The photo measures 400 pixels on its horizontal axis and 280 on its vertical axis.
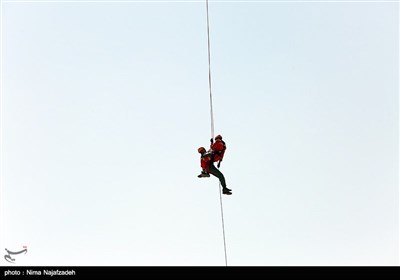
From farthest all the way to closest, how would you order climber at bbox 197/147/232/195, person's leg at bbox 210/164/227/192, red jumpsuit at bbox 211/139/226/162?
1. person's leg at bbox 210/164/227/192
2. climber at bbox 197/147/232/195
3. red jumpsuit at bbox 211/139/226/162

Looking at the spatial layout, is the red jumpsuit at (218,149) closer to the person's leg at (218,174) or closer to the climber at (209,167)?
the climber at (209,167)

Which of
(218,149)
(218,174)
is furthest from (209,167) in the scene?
(218,149)

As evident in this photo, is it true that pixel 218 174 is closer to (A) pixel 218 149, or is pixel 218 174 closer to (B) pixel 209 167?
(B) pixel 209 167

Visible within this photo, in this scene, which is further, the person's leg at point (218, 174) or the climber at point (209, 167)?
the person's leg at point (218, 174)

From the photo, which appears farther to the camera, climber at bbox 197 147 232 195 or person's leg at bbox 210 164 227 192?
person's leg at bbox 210 164 227 192

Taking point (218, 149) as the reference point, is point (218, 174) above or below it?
below

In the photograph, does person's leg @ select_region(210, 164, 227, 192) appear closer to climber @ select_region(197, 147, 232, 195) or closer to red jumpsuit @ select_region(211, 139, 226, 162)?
climber @ select_region(197, 147, 232, 195)

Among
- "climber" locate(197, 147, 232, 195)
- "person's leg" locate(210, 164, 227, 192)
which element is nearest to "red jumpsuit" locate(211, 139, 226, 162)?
"climber" locate(197, 147, 232, 195)

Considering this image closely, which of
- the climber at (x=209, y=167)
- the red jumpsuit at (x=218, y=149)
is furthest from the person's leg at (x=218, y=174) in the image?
the red jumpsuit at (x=218, y=149)

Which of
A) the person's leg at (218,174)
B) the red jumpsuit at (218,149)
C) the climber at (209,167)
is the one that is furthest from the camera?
the person's leg at (218,174)

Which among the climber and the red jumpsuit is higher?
the red jumpsuit
